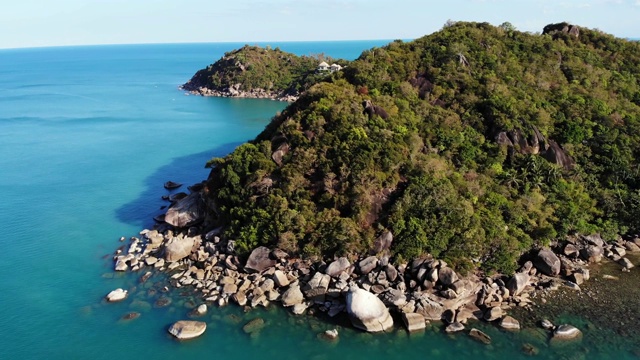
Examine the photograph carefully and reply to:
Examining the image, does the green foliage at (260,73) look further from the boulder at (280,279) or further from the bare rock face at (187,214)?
the boulder at (280,279)

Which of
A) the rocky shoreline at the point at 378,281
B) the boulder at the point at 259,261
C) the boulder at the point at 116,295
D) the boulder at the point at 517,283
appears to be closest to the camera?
the rocky shoreline at the point at 378,281

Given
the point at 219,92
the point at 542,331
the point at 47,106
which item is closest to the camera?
the point at 542,331

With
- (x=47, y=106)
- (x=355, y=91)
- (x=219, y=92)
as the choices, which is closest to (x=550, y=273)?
(x=355, y=91)

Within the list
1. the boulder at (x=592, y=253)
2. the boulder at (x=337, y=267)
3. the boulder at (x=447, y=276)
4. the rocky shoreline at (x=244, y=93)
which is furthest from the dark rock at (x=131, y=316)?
the rocky shoreline at (x=244, y=93)

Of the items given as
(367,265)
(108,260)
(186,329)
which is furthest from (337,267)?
(108,260)

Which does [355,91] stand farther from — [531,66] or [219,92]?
[219,92]

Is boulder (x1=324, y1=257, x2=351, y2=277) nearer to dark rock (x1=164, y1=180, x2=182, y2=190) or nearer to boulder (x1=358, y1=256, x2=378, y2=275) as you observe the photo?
boulder (x1=358, y1=256, x2=378, y2=275)

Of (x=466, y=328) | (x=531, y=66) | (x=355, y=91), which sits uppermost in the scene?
(x=531, y=66)
